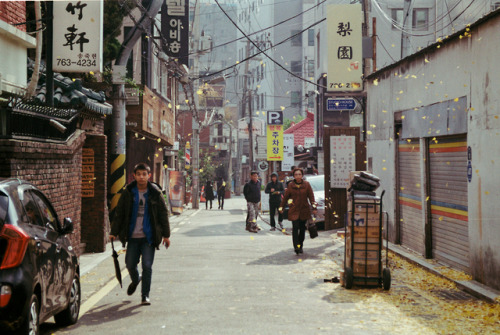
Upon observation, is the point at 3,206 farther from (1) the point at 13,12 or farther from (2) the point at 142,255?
(1) the point at 13,12

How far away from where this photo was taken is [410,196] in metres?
16.4

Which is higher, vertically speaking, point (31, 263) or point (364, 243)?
point (31, 263)

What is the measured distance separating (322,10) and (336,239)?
3339cm

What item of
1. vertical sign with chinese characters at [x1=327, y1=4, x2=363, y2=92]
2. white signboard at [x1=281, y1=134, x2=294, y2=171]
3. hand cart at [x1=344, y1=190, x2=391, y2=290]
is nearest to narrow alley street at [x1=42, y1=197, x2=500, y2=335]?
hand cart at [x1=344, y1=190, x2=391, y2=290]

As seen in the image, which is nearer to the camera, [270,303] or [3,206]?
[3,206]

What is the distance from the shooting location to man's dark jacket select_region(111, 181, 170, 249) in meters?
9.62

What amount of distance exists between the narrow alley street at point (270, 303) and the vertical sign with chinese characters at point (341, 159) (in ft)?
26.9

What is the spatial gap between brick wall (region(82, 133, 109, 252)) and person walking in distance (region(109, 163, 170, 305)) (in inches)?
270

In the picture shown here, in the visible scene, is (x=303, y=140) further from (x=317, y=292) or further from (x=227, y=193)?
(x=317, y=292)

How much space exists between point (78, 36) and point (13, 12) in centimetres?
159

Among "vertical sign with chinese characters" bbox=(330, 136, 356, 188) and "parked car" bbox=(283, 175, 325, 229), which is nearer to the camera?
"vertical sign with chinese characters" bbox=(330, 136, 356, 188)

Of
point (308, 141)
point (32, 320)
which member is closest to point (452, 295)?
point (32, 320)

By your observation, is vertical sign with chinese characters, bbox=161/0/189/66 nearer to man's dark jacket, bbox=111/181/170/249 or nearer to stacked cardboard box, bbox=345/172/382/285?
stacked cardboard box, bbox=345/172/382/285

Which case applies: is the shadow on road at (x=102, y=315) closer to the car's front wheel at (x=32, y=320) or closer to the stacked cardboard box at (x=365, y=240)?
the car's front wheel at (x=32, y=320)
